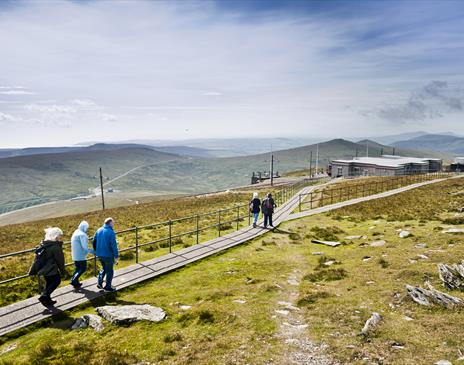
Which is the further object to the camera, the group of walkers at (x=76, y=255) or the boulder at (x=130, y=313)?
the group of walkers at (x=76, y=255)

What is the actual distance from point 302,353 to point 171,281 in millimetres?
6497

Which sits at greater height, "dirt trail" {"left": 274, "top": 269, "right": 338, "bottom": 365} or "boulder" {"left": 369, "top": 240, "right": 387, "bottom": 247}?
"dirt trail" {"left": 274, "top": 269, "right": 338, "bottom": 365}

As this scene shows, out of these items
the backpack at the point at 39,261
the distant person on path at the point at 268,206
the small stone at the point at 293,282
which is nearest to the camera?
the backpack at the point at 39,261

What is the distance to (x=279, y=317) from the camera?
28.8 feet

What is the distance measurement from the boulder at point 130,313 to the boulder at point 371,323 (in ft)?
16.3

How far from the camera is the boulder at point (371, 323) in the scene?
7535mm

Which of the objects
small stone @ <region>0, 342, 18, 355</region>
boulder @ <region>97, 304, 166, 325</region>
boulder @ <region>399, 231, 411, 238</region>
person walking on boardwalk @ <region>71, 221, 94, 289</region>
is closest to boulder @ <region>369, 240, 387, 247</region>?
boulder @ <region>399, 231, 411, 238</region>

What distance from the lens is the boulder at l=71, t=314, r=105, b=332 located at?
8.38 m

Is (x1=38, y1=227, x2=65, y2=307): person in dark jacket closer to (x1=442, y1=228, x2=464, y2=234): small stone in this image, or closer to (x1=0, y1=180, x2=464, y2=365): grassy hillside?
(x1=0, y1=180, x2=464, y2=365): grassy hillside

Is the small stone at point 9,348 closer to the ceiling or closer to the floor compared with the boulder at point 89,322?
closer to the floor

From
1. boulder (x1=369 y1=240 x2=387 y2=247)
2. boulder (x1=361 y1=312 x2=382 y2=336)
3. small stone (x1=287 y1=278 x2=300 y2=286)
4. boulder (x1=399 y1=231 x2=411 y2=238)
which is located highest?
boulder (x1=361 y1=312 x2=382 y2=336)

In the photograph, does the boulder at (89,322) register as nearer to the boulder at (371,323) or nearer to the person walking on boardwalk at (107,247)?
the person walking on boardwalk at (107,247)

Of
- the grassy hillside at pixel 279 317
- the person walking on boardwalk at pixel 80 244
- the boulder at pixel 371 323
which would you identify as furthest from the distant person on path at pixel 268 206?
the boulder at pixel 371 323

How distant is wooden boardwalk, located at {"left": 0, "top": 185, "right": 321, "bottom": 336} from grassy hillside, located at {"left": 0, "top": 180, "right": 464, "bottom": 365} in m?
0.40
